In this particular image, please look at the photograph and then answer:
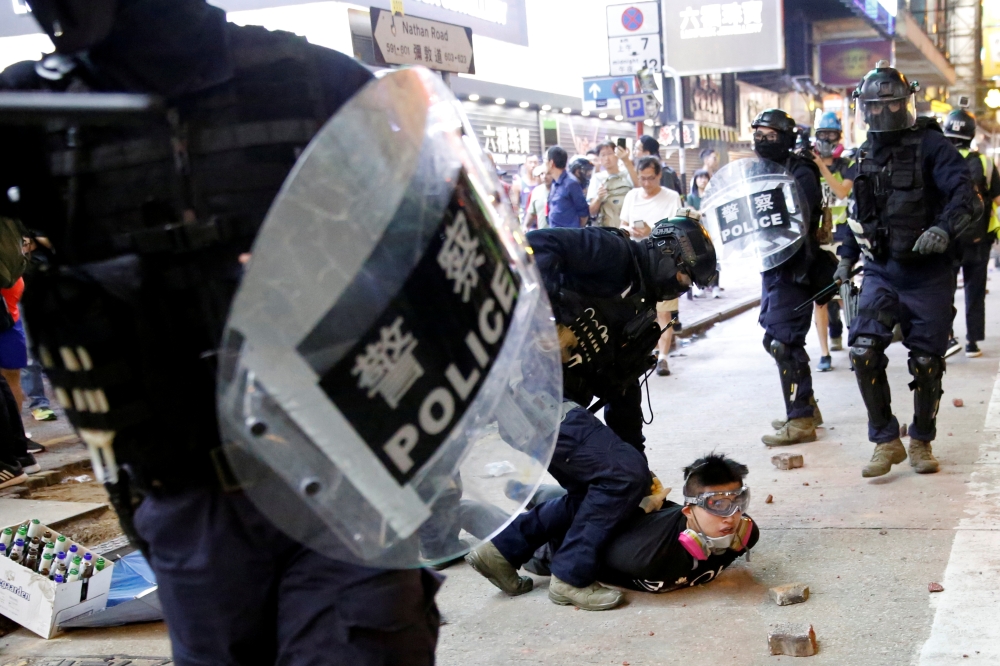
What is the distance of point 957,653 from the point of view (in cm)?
296

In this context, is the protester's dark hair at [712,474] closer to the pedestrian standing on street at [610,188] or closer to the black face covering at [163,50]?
the black face covering at [163,50]

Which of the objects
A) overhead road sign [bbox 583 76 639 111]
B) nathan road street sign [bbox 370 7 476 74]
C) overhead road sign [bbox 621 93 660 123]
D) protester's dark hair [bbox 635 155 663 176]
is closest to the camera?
nathan road street sign [bbox 370 7 476 74]

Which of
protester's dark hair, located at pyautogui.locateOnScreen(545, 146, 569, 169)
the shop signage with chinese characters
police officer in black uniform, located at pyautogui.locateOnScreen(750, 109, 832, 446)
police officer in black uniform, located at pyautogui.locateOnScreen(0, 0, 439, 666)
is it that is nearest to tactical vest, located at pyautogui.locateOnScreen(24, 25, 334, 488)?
police officer in black uniform, located at pyautogui.locateOnScreen(0, 0, 439, 666)

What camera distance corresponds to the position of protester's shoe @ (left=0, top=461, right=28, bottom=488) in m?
5.52

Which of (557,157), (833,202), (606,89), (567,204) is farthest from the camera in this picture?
(606,89)

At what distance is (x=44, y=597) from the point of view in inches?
143

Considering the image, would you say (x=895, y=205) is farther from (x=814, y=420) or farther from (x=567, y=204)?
(x=567, y=204)

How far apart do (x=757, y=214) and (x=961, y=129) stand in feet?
10.5

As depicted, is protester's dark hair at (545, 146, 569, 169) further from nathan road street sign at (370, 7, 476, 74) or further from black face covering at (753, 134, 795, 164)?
black face covering at (753, 134, 795, 164)

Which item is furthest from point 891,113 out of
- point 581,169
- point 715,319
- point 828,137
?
point 715,319

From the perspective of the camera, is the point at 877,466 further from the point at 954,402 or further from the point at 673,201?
the point at 673,201

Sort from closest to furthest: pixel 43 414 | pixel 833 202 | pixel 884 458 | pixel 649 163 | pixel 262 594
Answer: pixel 262 594 < pixel 884 458 < pixel 43 414 < pixel 649 163 < pixel 833 202

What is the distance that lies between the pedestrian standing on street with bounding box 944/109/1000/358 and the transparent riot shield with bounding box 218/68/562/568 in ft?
24.4

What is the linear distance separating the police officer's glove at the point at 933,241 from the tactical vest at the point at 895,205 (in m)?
0.17
